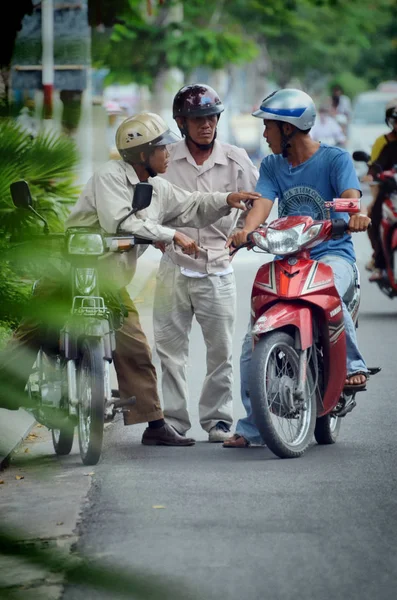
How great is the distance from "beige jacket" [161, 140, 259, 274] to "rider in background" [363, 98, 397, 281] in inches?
171

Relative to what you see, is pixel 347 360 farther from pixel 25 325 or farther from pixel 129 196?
pixel 25 325

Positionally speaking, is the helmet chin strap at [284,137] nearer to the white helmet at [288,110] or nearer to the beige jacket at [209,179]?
the white helmet at [288,110]

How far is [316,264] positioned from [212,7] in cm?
2867

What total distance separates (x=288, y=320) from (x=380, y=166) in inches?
214

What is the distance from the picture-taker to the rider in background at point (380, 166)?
35.9ft

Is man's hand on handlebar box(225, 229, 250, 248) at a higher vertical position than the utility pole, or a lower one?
lower

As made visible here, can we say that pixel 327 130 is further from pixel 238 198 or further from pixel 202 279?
pixel 238 198

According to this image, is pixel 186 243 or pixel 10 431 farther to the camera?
pixel 186 243

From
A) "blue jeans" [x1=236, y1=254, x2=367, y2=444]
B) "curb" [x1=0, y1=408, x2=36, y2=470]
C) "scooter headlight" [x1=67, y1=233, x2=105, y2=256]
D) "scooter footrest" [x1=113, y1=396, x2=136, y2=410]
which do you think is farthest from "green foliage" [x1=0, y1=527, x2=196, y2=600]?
"blue jeans" [x1=236, y1=254, x2=367, y2=444]

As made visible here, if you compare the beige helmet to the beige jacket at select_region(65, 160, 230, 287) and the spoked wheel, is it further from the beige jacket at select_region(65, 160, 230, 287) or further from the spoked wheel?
the spoked wheel

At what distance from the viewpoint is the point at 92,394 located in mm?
5434

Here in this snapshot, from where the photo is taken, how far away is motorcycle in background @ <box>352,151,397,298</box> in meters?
11.4

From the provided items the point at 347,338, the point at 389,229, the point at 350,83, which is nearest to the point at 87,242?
the point at 347,338

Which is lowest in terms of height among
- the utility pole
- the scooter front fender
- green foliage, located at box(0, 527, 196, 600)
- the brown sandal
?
the brown sandal
